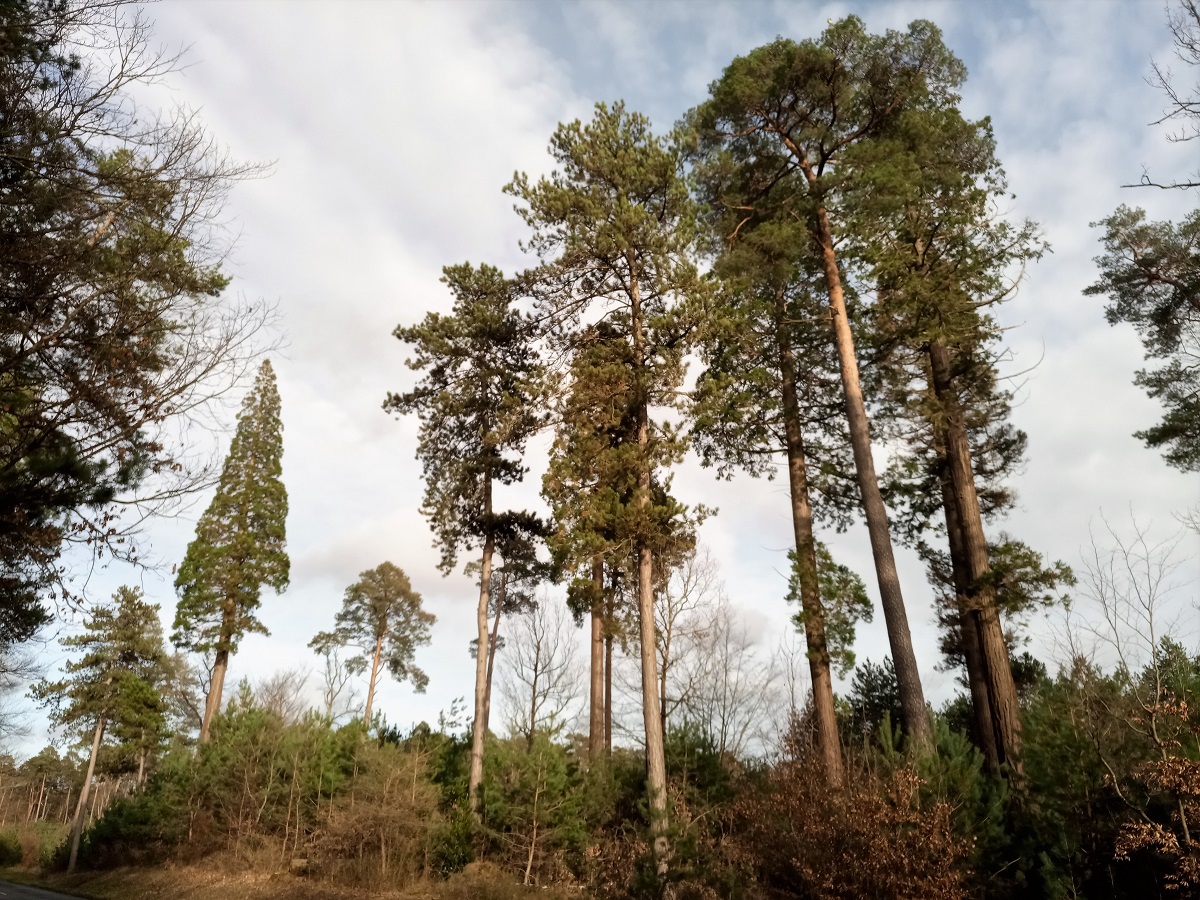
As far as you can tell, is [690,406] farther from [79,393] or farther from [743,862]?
[79,393]

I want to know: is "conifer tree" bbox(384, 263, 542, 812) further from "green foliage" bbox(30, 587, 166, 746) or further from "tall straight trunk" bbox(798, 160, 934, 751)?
"green foliage" bbox(30, 587, 166, 746)

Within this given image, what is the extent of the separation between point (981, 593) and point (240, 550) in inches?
950

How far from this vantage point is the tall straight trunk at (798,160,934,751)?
1107 cm

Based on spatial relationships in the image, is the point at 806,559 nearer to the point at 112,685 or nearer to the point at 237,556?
the point at 237,556

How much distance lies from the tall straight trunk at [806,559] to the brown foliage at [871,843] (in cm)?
223

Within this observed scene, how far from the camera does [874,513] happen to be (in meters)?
12.6

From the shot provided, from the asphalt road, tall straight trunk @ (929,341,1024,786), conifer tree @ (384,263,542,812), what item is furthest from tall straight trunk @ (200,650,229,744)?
tall straight trunk @ (929,341,1024,786)

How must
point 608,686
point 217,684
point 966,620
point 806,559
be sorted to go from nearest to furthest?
point 806,559 < point 966,620 < point 608,686 < point 217,684

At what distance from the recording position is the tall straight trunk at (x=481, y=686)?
52.9 feet

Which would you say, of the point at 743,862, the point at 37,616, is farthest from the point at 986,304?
the point at 37,616

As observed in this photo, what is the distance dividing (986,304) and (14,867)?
1688 inches

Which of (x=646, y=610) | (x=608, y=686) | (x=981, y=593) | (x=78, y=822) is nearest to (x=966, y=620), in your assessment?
(x=981, y=593)

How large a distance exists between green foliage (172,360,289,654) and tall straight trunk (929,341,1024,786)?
22107 millimetres

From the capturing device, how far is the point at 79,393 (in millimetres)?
7105
